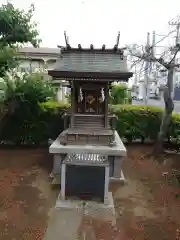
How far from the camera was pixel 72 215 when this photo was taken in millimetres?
6234

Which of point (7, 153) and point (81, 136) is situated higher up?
point (81, 136)

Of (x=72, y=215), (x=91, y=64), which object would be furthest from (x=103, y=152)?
(x=91, y=64)

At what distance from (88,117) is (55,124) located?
164 inches

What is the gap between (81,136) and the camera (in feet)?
29.5

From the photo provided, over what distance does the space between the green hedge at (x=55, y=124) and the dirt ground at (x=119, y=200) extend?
202cm

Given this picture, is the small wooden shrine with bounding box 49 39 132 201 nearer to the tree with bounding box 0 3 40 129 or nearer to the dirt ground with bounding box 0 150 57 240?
the dirt ground with bounding box 0 150 57 240

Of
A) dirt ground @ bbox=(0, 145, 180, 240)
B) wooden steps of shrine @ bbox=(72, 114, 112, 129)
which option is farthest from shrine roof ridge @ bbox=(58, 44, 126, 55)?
dirt ground @ bbox=(0, 145, 180, 240)

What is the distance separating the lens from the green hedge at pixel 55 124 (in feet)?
42.1

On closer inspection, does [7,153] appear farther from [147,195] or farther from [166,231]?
[166,231]

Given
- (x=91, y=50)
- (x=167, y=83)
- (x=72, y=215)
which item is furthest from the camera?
(x=167, y=83)

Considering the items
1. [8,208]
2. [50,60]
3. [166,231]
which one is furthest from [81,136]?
[50,60]

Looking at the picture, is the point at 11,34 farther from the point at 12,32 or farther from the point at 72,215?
the point at 72,215

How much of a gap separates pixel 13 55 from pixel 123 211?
8157 mm

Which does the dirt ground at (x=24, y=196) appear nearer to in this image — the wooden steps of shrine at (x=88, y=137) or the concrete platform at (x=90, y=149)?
the concrete platform at (x=90, y=149)
